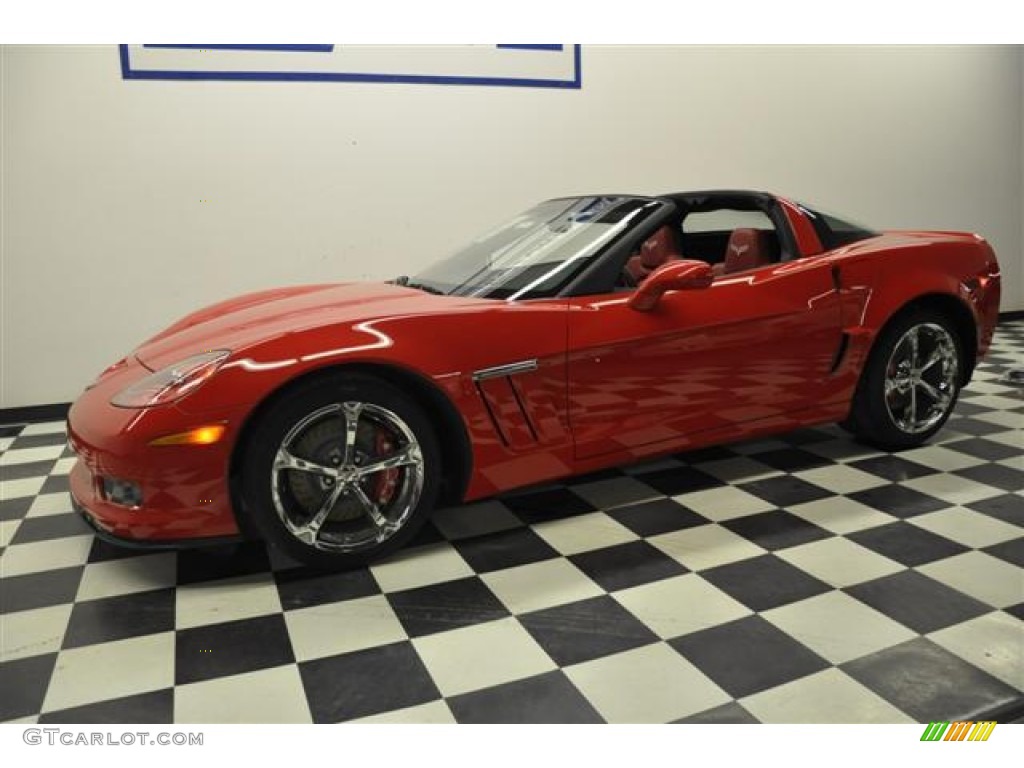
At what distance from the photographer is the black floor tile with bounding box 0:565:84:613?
7.07 ft

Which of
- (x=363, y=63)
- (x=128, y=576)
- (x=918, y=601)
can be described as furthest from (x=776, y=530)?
(x=363, y=63)

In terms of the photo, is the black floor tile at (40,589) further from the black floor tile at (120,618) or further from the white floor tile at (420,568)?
the white floor tile at (420,568)

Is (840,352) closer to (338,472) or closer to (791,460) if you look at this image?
(791,460)

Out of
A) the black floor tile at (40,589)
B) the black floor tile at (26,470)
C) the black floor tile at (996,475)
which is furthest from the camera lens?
the black floor tile at (26,470)

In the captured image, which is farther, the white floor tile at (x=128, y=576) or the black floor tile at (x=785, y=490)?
the black floor tile at (x=785, y=490)

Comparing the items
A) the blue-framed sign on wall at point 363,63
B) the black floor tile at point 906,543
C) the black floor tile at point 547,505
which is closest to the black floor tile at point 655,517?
the black floor tile at point 547,505

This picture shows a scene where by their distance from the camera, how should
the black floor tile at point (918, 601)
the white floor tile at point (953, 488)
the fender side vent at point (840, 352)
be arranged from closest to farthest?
the black floor tile at point (918, 601), the white floor tile at point (953, 488), the fender side vent at point (840, 352)

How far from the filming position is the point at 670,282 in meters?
2.49

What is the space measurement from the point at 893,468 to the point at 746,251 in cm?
99

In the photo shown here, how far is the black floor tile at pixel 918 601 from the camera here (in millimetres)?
1945

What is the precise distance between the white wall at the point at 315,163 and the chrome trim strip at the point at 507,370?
8.29ft

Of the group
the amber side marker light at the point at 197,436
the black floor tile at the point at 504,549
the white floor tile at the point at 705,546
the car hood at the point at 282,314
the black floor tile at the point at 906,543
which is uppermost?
the car hood at the point at 282,314

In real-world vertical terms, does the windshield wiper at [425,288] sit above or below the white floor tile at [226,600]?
above

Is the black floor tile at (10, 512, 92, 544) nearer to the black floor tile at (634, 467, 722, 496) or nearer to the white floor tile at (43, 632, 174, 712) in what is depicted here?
the white floor tile at (43, 632, 174, 712)
